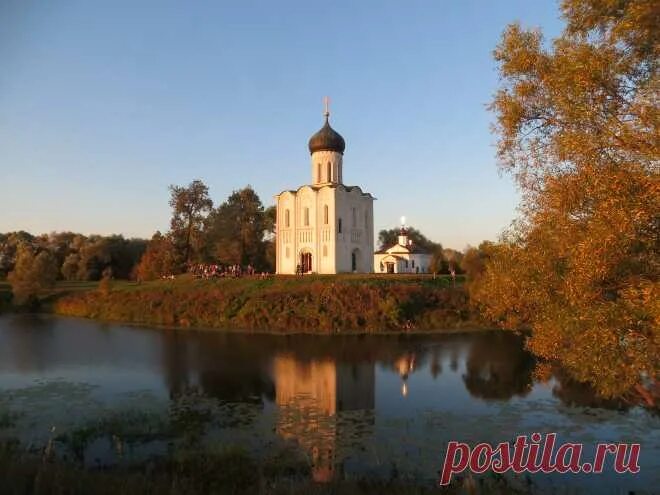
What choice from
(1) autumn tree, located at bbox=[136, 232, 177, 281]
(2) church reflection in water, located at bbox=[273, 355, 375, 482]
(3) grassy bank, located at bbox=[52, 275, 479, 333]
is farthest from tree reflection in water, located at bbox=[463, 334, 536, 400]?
(1) autumn tree, located at bbox=[136, 232, 177, 281]

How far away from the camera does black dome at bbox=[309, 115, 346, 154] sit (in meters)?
39.3

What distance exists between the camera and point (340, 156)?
40.5 m

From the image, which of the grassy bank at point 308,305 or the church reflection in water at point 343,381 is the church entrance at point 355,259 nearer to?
the grassy bank at point 308,305

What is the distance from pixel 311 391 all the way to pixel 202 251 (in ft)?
117

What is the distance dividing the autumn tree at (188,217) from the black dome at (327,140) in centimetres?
1229

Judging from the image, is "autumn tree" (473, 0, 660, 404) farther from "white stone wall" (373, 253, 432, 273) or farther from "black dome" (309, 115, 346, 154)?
"white stone wall" (373, 253, 432, 273)

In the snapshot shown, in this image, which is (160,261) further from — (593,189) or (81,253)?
(593,189)

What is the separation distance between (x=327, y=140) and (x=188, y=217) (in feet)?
50.6

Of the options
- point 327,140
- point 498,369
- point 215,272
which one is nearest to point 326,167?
point 327,140

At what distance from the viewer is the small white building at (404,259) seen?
54.0 meters

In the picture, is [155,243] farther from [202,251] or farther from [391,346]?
[391,346]

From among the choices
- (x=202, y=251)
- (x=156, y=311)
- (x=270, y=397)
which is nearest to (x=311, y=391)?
(x=270, y=397)

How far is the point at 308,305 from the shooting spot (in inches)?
1181

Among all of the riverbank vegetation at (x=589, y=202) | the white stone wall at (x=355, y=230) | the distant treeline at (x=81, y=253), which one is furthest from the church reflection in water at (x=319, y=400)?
the distant treeline at (x=81, y=253)
